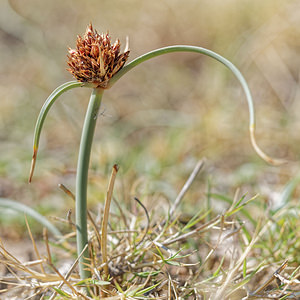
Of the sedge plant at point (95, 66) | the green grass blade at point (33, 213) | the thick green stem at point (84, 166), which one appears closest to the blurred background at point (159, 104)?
the green grass blade at point (33, 213)

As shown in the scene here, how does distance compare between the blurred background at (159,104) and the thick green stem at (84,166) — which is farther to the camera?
the blurred background at (159,104)

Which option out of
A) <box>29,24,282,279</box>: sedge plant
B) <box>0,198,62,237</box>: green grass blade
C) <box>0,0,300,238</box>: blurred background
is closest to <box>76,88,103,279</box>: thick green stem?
<box>29,24,282,279</box>: sedge plant

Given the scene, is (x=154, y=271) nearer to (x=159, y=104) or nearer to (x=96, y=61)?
(x=96, y=61)

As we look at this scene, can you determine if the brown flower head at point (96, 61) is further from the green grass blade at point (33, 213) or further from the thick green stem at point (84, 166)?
the green grass blade at point (33, 213)

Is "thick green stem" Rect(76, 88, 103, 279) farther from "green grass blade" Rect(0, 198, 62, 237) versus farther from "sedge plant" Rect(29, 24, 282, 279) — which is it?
"green grass blade" Rect(0, 198, 62, 237)

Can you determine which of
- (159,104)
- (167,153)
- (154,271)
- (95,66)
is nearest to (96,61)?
(95,66)

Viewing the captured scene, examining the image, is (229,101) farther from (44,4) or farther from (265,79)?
(44,4)
